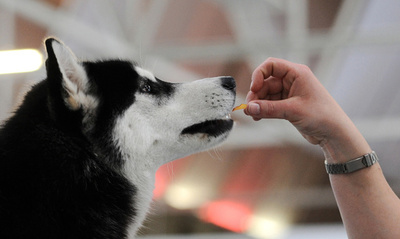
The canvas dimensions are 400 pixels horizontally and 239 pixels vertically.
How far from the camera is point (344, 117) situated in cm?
147

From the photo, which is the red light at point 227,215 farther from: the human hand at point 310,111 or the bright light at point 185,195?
the human hand at point 310,111

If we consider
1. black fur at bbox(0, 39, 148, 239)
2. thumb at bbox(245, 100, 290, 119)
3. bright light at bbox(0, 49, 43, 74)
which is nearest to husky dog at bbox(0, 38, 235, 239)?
black fur at bbox(0, 39, 148, 239)

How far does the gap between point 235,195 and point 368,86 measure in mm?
4025

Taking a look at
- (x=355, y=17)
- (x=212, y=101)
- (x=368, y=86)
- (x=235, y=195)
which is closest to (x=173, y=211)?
(x=235, y=195)

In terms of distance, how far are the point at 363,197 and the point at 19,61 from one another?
551cm

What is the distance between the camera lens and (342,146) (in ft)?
4.90

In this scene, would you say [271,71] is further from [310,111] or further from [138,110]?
[138,110]

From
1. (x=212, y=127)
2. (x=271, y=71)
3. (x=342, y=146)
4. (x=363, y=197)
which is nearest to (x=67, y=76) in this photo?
(x=212, y=127)

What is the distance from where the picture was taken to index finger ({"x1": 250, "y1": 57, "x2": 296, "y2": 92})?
5.10 ft

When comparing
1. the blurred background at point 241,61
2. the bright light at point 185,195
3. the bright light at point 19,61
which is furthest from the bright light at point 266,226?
the bright light at point 19,61

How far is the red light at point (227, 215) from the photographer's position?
9.62 m

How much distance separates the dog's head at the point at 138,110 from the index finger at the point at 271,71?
0.39ft

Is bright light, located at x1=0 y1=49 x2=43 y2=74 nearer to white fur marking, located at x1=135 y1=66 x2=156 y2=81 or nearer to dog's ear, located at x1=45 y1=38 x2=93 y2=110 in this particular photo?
white fur marking, located at x1=135 y1=66 x2=156 y2=81

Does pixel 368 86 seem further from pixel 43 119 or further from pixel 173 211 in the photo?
pixel 43 119
